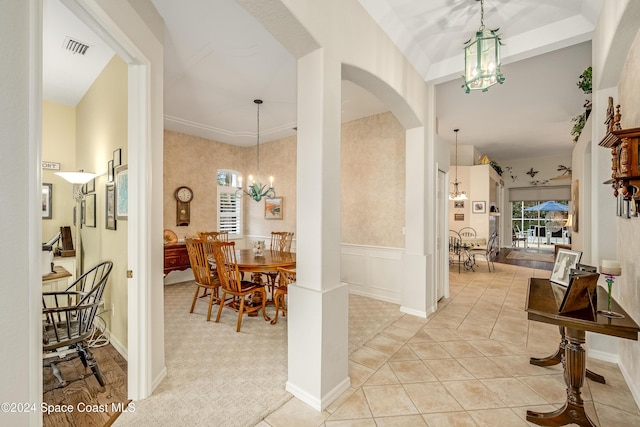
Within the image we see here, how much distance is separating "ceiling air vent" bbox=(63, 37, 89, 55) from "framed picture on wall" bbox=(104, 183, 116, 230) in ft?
4.72

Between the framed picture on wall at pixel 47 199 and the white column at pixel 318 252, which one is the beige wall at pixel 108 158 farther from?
the white column at pixel 318 252

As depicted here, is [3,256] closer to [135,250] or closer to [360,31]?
[135,250]

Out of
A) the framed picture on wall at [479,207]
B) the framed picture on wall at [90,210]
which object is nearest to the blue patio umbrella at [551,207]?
the framed picture on wall at [479,207]

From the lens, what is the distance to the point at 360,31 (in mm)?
2473

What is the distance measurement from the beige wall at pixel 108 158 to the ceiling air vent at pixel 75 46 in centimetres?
23

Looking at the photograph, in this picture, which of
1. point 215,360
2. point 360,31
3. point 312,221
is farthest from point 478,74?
point 215,360

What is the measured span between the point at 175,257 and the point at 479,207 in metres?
8.44

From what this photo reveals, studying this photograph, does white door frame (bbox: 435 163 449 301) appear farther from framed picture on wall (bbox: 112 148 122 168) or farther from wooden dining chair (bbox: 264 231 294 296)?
framed picture on wall (bbox: 112 148 122 168)

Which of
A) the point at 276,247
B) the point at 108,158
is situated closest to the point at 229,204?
the point at 276,247

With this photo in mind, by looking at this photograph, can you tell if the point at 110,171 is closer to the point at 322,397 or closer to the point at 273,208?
the point at 322,397

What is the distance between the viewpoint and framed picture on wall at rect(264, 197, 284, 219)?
6.48 m

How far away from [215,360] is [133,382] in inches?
28.8

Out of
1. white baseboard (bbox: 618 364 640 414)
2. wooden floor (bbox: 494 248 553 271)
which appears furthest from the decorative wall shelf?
wooden floor (bbox: 494 248 553 271)

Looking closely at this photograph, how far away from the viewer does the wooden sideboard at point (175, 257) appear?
500cm
